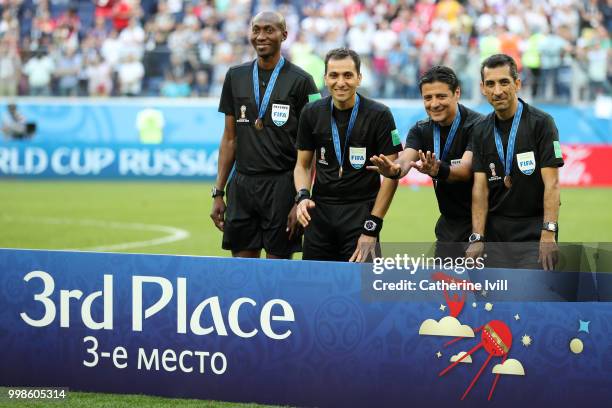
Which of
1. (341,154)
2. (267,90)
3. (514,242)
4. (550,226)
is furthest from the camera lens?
(267,90)

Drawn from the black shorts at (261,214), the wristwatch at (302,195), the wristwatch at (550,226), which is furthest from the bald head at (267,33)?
the wristwatch at (550,226)

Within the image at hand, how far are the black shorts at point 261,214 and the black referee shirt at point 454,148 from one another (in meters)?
1.08

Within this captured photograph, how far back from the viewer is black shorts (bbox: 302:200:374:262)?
7.13 metres

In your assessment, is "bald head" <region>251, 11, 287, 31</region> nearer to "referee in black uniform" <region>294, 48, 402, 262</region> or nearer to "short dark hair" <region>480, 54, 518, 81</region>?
"referee in black uniform" <region>294, 48, 402, 262</region>

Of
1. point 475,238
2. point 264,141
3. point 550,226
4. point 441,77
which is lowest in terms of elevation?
point 475,238

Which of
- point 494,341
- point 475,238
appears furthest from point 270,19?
point 494,341

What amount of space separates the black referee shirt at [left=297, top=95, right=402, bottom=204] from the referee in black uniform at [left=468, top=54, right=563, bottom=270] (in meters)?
0.69

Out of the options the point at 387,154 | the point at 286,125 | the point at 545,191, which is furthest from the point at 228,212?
the point at 545,191

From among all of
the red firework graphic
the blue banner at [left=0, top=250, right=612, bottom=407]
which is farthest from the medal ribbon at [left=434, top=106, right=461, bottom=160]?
the red firework graphic

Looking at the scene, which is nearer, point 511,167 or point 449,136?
point 511,167

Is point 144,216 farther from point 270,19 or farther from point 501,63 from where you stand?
point 501,63

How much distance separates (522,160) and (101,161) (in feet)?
52.2

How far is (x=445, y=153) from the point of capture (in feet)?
22.9

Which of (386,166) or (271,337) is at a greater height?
(386,166)
